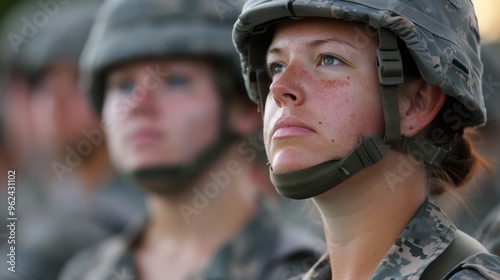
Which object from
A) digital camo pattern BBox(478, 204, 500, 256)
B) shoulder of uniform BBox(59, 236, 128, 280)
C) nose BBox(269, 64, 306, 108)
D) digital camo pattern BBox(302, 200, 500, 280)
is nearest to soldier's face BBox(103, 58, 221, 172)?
shoulder of uniform BBox(59, 236, 128, 280)

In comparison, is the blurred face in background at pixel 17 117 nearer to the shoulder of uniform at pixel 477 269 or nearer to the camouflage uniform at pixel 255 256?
the camouflage uniform at pixel 255 256

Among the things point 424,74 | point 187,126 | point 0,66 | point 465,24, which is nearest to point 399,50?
point 424,74

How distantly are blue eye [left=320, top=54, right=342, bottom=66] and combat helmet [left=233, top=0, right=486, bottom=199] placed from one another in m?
0.13

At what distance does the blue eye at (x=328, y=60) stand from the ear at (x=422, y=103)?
10.1 inches

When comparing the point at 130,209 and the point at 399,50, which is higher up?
the point at 399,50

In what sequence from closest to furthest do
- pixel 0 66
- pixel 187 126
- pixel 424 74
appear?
pixel 424 74
pixel 187 126
pixel 0 66

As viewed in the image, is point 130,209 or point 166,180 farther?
point 130,209

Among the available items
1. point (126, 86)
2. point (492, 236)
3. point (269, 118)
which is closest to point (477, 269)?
point (269, 118)

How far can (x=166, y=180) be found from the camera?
244 inches

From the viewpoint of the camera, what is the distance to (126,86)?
6250mm

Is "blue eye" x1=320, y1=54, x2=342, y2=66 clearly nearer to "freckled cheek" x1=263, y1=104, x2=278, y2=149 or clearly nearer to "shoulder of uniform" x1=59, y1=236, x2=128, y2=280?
"freckled cheek" x1=263, y1=104, x2=278, y2=149

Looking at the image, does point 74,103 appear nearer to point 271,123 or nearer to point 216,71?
point 216,71

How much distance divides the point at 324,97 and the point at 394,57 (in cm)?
24

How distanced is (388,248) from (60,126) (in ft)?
17.0
